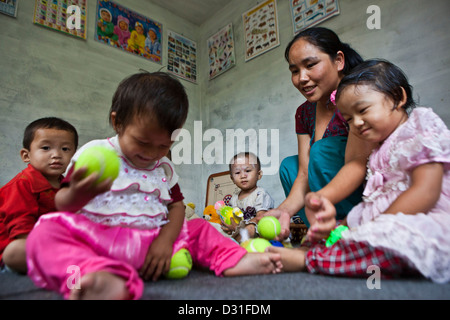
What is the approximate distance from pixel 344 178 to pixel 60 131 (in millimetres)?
1116

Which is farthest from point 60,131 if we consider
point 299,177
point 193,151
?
point 193,151

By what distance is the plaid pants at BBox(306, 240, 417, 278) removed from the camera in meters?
0.65

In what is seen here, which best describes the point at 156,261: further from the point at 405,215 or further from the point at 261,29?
the point at 261,29

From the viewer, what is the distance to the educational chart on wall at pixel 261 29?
2471 mm

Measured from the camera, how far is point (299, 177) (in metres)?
1.34

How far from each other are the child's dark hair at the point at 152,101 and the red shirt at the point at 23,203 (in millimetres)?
473

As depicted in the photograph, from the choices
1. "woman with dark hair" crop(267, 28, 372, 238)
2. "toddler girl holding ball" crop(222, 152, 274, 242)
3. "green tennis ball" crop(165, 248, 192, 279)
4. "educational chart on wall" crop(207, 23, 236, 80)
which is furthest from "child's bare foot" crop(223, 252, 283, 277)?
"educational chart on wall" crop(207, 23, 236, 80)

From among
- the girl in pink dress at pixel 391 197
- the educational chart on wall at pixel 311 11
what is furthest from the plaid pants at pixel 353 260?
the educational chart on wall at pixel 311 11

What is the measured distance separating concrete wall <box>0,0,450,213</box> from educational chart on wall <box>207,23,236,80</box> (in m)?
0.07

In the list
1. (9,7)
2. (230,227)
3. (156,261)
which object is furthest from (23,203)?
(9,7)

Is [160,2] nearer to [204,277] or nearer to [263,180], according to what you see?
[263,180]

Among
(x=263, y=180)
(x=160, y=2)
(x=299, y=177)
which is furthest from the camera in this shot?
(x=160, y=2)

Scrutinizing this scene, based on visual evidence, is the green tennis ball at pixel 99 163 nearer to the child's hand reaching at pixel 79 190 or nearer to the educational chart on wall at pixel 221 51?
the child's hand reaching at pixel 79 190
